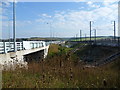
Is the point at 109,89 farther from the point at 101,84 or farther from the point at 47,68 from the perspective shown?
the point at 47,68

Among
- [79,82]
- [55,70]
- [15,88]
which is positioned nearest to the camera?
[15,88]

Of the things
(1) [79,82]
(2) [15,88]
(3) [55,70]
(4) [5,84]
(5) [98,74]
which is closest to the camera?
(2) [15,88]

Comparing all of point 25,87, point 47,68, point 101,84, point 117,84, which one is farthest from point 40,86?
point 47,68

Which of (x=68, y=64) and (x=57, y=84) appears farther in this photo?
(x=68, y=64)

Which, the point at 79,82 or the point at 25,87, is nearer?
the point at 25,87

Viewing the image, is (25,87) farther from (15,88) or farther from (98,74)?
(98,74)

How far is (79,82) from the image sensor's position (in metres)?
6.86

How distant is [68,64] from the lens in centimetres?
910

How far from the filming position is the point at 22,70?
29.7ft

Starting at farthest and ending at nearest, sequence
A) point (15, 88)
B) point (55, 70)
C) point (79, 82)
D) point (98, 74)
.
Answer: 1. point (55, 70)
2. point (98, 74)
3. point (79, 82)
4. point (15, 88)

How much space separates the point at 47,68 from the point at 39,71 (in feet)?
1.26

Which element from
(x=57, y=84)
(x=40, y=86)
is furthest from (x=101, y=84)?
(x=40, y=86)

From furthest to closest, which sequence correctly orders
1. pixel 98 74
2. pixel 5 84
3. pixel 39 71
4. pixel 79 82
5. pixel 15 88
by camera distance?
pixel 39 71
pixel 98 74
pixel 79 82
pixel 5 84
pixel 15 88

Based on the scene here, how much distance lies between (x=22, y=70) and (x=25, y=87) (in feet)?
10.5
